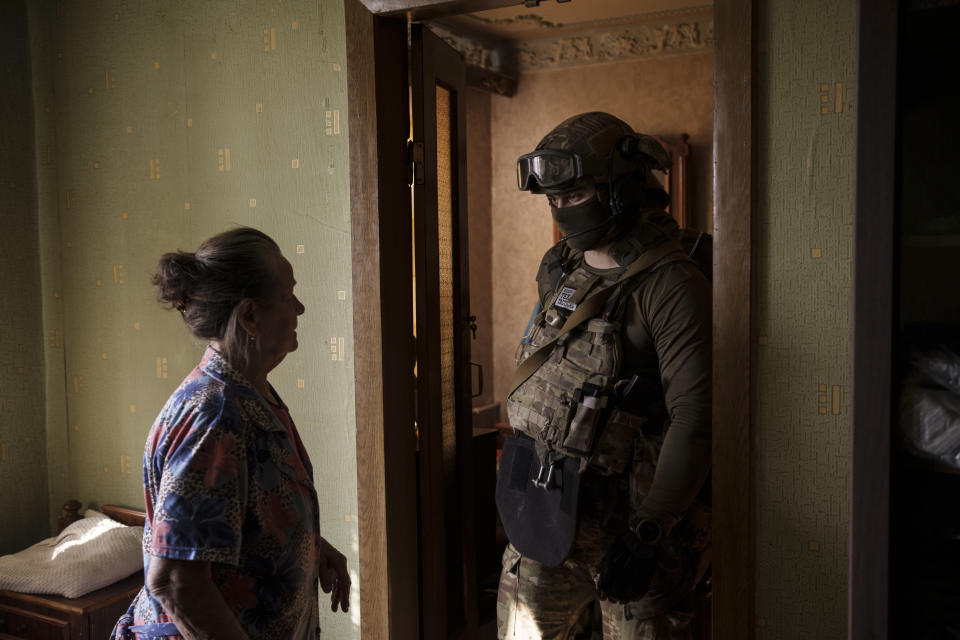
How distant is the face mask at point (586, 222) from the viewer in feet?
6.53

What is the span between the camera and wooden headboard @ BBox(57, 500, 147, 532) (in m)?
2.76

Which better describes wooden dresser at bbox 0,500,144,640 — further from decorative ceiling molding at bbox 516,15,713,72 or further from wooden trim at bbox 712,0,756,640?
decorative ceiling molding at bbox 516,15,713,72

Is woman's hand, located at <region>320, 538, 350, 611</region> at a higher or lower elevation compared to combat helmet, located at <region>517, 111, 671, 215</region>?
lower

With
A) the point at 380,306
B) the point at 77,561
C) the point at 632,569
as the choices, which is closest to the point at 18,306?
the point at 77,561

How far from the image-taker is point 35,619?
2.49 m

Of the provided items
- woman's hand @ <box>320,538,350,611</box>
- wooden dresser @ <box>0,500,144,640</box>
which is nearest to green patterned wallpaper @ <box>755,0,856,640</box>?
woman's hand @ <box>320,538,350,611</box>

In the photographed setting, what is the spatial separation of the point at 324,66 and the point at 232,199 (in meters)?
0.54

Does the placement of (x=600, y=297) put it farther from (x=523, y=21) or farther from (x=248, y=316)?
(x=523, y=21)

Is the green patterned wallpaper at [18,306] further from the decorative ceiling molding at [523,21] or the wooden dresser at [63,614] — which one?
the decorative ceiling molding at [523,21]

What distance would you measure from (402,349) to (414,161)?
0.56 m

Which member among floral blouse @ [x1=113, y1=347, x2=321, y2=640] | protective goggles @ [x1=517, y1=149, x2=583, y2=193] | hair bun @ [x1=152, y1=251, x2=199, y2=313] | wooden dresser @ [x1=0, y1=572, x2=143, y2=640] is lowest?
wooden dresser @ [x1=0, y1=572, x2=143, y2=640]

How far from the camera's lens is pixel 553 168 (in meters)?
2.00

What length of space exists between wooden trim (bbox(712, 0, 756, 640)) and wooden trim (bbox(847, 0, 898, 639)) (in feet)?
2.00

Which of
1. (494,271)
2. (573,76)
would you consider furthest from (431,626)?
(573,76)
